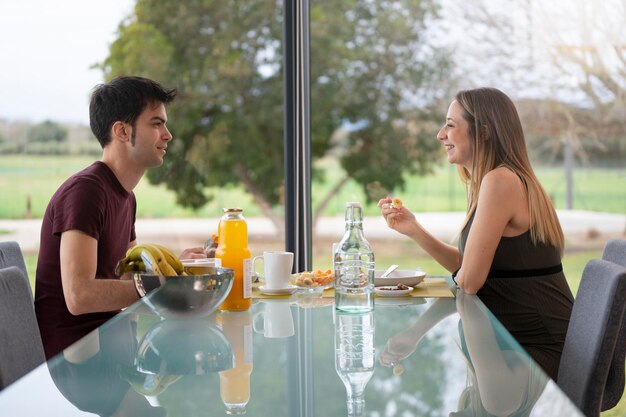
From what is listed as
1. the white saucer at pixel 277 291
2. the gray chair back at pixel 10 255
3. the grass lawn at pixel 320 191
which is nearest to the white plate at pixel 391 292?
the white saucer at pixel 277 291

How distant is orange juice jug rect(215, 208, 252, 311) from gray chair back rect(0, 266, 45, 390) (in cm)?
39

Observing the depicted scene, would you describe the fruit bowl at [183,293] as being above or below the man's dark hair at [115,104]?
below

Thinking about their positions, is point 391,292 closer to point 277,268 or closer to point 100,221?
point 277,268

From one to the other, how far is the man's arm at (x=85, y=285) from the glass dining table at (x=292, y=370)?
0.54 feet

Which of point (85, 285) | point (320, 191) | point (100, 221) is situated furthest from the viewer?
point (320, 191)

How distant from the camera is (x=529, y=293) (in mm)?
2006

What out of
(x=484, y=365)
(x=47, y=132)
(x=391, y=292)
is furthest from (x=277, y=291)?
(x=47, y=132)

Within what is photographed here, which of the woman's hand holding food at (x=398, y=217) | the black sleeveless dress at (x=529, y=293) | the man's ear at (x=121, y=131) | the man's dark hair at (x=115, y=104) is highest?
the man's dark hair at (x=115, y=104)

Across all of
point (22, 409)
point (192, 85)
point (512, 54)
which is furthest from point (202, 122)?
point (22, 409)

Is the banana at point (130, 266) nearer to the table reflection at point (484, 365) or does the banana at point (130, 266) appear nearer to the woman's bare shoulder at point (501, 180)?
the table reflection at point (484, 365)

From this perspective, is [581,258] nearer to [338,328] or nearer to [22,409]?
[338,328]

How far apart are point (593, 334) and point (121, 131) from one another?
4.19ft

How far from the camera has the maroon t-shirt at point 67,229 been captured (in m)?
1.84

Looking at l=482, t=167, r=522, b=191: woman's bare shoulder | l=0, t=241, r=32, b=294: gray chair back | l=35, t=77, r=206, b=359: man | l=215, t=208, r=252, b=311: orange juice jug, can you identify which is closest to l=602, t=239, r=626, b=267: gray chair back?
l=482, t=167, r=522, b=191: woman's bare shoulder
